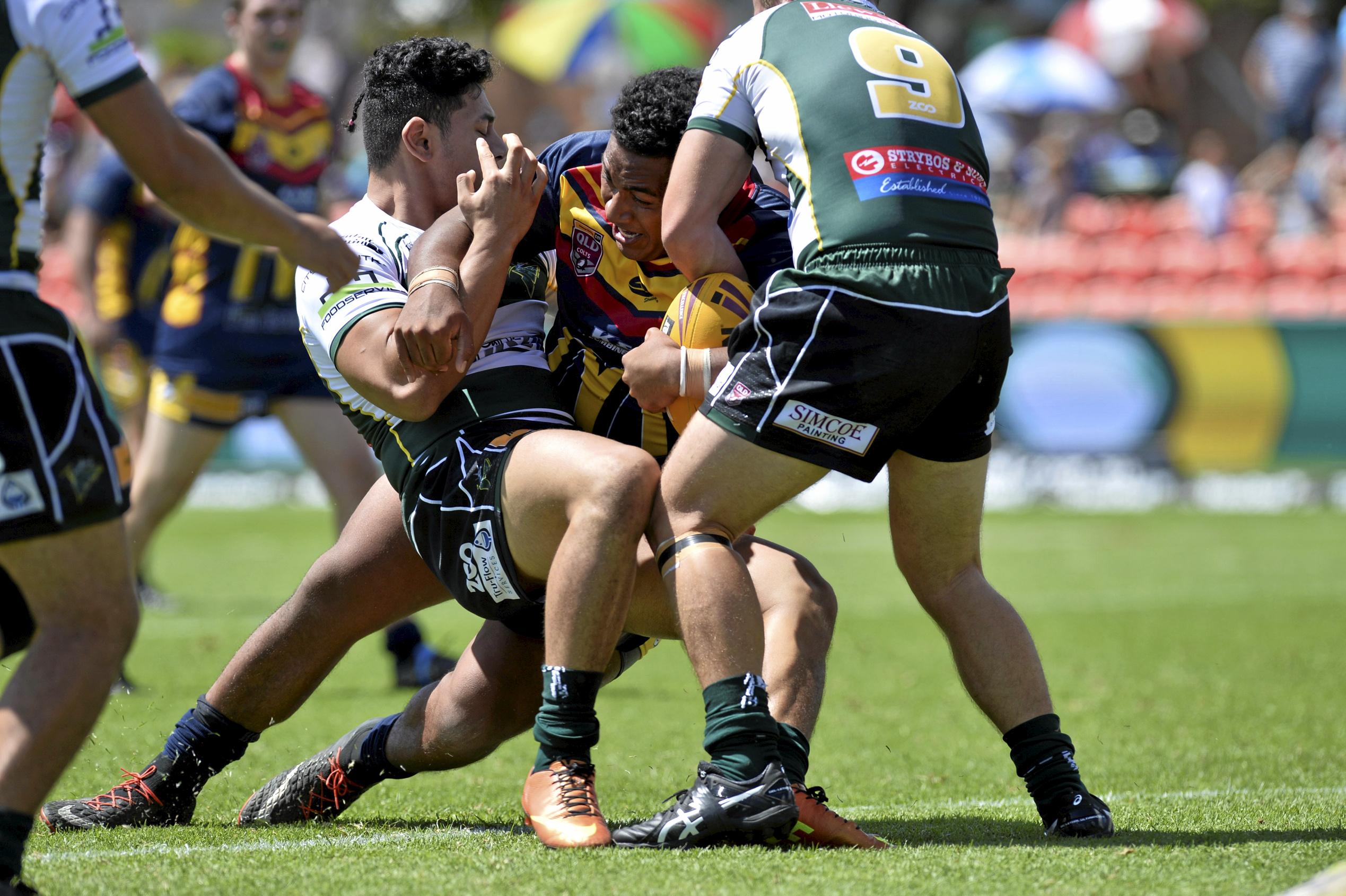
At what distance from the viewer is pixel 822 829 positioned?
3551mm

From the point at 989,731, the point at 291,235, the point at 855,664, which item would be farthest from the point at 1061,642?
the point at 291,235

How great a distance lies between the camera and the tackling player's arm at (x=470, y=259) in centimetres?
362

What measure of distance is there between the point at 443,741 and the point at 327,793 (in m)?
0.35

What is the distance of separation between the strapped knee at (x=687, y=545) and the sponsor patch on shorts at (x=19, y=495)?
1314mm

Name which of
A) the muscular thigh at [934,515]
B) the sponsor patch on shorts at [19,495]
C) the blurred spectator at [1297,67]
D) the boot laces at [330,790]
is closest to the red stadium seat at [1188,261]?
the blurred spectator at [1297,67]

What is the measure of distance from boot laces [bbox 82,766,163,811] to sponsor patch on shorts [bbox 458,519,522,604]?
1.09 m

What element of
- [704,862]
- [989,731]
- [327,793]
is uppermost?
[704,862]

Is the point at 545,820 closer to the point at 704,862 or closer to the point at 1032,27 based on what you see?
the point at 704,862

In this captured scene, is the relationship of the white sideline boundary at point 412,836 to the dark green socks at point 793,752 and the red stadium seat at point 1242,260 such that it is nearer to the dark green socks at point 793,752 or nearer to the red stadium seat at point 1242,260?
the dark green socks at point 793,752

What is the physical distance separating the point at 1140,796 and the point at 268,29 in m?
4.93

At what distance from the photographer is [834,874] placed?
3.23m

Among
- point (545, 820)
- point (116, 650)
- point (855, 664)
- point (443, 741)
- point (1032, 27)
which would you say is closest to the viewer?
point (116, 650)

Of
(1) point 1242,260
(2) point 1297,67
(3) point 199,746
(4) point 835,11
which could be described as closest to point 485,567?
(3) point 199,746

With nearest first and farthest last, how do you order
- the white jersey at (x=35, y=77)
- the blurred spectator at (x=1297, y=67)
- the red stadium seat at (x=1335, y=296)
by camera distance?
the white jersey at (x=35, y=77) < the red stadium seat at (x=1335, y=296) < the blurred spectator at (x=1297, y=67)
